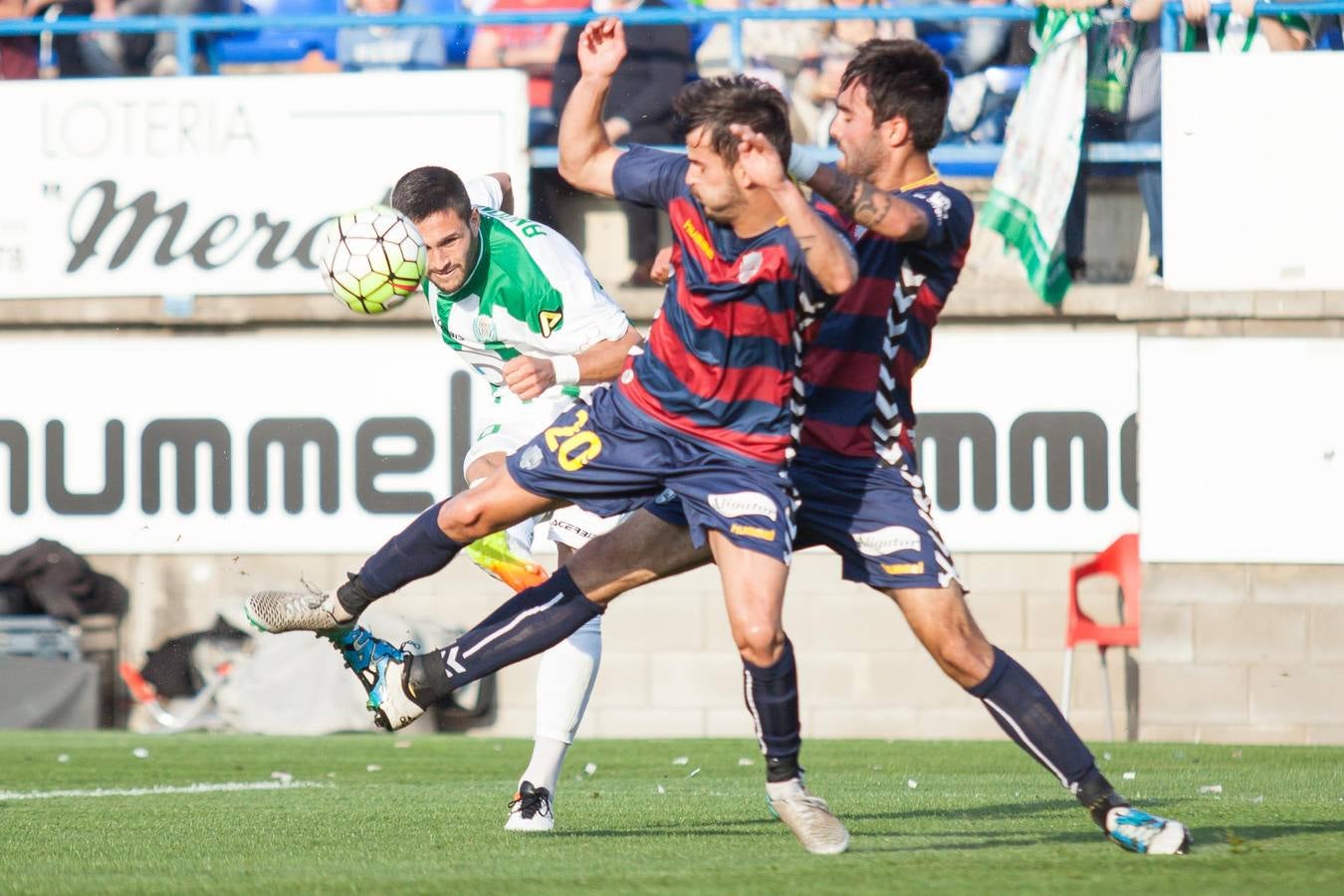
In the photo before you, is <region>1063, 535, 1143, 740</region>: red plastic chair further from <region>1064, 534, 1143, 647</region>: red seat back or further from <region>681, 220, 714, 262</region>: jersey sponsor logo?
<region>681, 220, 714, 262</region>: jersey sponsor logo

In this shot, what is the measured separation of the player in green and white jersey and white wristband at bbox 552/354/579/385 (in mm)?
19

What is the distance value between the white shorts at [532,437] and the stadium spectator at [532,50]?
245 inches

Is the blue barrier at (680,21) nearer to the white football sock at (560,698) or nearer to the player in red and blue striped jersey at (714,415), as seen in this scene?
the white football sock at (560,698)

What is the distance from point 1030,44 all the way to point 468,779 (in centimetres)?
644

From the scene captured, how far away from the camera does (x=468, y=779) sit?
8555 millimetres

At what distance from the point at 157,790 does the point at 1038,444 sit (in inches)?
251

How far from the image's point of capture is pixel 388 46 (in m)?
13.0

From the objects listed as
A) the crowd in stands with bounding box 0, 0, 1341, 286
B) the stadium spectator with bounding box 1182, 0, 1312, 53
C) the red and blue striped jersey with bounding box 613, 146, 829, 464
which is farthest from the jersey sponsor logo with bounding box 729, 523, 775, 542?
the stadium spectator with bounding box 1182, 0, 1312, 53

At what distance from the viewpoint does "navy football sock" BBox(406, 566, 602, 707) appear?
5.34 m

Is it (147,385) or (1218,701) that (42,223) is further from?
(1218,701)

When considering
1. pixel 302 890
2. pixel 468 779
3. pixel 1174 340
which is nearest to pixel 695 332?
pixel 302 890

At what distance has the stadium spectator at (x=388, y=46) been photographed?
13.0m

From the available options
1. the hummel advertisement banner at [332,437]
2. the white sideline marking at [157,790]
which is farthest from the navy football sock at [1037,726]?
the hummel advertisement banner at [332,437]

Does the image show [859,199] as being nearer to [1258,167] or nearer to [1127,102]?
[1258,167]
